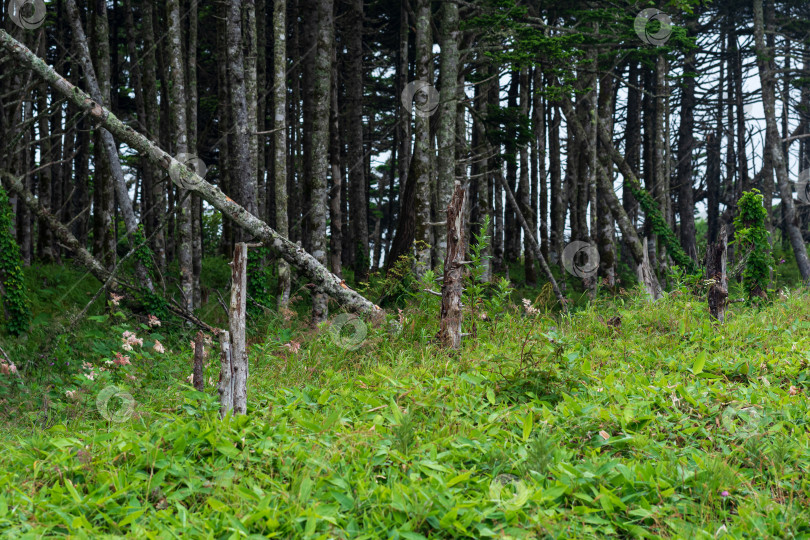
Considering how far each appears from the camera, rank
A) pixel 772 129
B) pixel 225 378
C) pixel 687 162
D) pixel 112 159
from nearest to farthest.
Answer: pixel 225 378
pixel 112 159
pixel 772 129
pixel 687 162

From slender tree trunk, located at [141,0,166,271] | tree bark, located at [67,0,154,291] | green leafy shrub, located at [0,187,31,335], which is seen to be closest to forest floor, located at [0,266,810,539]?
green leafy shrub, located at [0,187,31,335]

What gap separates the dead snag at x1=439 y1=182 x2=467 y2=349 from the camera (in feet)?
23.1

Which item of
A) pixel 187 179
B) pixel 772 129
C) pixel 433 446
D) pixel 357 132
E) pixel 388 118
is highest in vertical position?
pixel 388 118

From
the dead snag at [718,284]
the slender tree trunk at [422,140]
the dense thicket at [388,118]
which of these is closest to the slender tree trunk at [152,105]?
the dense thicket at [388,118]

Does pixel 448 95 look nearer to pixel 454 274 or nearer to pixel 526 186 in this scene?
pixel 454 274

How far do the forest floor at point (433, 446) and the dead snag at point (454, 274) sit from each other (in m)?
0.28

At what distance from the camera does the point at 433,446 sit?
172 inches

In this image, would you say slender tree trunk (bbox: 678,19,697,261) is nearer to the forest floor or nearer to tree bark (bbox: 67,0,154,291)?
the forest floor

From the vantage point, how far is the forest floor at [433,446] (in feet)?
11.9

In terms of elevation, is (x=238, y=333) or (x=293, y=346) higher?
(x=238, y=333)

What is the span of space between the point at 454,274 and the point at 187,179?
3.66 metres

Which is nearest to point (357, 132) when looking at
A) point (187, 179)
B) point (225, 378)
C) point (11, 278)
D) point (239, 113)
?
point (239, 113)

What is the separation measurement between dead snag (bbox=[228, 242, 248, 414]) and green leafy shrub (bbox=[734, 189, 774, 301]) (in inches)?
347

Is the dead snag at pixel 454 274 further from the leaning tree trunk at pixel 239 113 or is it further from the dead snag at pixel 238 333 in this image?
the leaning tree trunk at pixel 239 113
